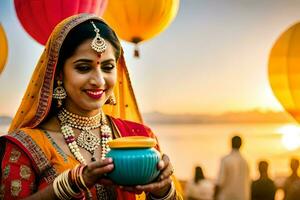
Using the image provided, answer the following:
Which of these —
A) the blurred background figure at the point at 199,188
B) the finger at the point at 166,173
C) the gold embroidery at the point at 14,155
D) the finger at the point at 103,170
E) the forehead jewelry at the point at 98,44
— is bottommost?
the blurred background figure at the point at 199,188

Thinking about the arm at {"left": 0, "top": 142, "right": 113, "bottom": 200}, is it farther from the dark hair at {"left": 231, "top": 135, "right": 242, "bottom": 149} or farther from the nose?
the dark hair at {"left": 231, "top": 135, "right": 242, "bottom": 149}

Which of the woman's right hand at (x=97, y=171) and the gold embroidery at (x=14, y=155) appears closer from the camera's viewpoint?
the woman's right hand at (x=97, y=171)

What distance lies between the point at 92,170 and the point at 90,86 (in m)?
0.30

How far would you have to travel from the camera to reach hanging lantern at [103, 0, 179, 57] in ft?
19.4

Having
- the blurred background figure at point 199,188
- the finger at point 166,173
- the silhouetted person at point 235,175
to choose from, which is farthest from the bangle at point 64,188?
the blurred background figure at point 199,188

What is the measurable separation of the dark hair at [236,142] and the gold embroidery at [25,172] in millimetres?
4040

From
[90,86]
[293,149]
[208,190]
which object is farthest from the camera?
[293,149]

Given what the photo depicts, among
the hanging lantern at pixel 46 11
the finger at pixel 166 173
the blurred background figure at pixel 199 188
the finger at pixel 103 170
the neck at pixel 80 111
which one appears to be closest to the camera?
the finger at pixel 103 170

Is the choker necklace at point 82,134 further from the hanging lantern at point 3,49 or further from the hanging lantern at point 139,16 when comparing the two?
the hanging lantern at point 3,49

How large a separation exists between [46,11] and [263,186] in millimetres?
2546

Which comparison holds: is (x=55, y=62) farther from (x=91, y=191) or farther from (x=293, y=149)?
(x=293, y=149)

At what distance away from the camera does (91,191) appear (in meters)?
2.11

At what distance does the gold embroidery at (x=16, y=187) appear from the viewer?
206cm

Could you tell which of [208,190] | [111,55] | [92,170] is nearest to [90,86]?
[111,55]
